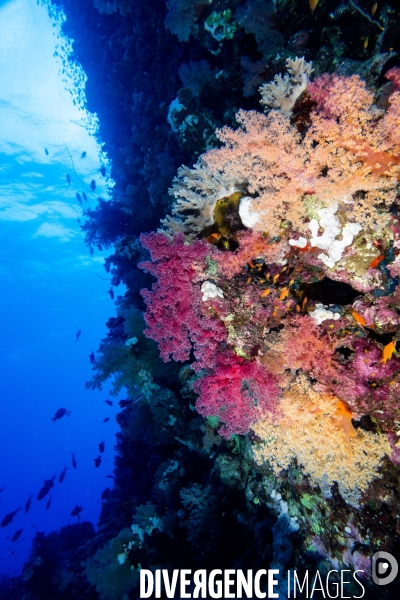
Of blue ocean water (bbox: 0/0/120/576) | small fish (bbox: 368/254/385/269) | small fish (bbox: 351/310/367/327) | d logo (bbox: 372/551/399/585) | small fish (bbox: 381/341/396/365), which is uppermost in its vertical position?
blue ocean water (bbox: 0/0/120/576)

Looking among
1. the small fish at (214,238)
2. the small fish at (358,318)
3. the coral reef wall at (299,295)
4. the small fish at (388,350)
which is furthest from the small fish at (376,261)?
the small fish at (214,238)

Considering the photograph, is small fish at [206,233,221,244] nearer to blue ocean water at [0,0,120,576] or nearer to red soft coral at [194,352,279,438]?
red soft coral at [194,352,279,438]

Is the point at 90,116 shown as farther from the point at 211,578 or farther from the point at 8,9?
the point at 211,578

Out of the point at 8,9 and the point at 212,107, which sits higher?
the point at 8,9

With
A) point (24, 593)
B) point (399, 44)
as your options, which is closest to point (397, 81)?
point (399, 44)

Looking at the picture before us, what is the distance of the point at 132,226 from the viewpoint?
10.8m

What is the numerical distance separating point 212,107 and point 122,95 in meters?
6.57

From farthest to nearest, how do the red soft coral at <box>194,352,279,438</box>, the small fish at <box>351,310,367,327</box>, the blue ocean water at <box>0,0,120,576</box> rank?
1. the blue ocean water at <box>0,0,120,576</box>
2. the red soft coral at <box>194,352,279,438</box>
3. the small fish at <box>351,310,367,327</box>

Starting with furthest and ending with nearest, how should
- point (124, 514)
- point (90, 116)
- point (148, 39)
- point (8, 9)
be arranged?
point (8, 9), point (90, 116), point (124, 514), point (148, 39)

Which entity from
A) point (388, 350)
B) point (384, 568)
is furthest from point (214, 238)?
point (384, 568)

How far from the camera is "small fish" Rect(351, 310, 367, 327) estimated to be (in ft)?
9.73

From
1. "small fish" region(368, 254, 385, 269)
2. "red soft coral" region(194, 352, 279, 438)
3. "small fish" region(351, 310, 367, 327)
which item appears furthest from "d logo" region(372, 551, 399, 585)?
"small fish" region(368, 254, 385, 269)

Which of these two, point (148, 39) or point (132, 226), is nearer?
point (148, 39)

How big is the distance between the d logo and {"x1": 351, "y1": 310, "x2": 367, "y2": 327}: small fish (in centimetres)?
232
